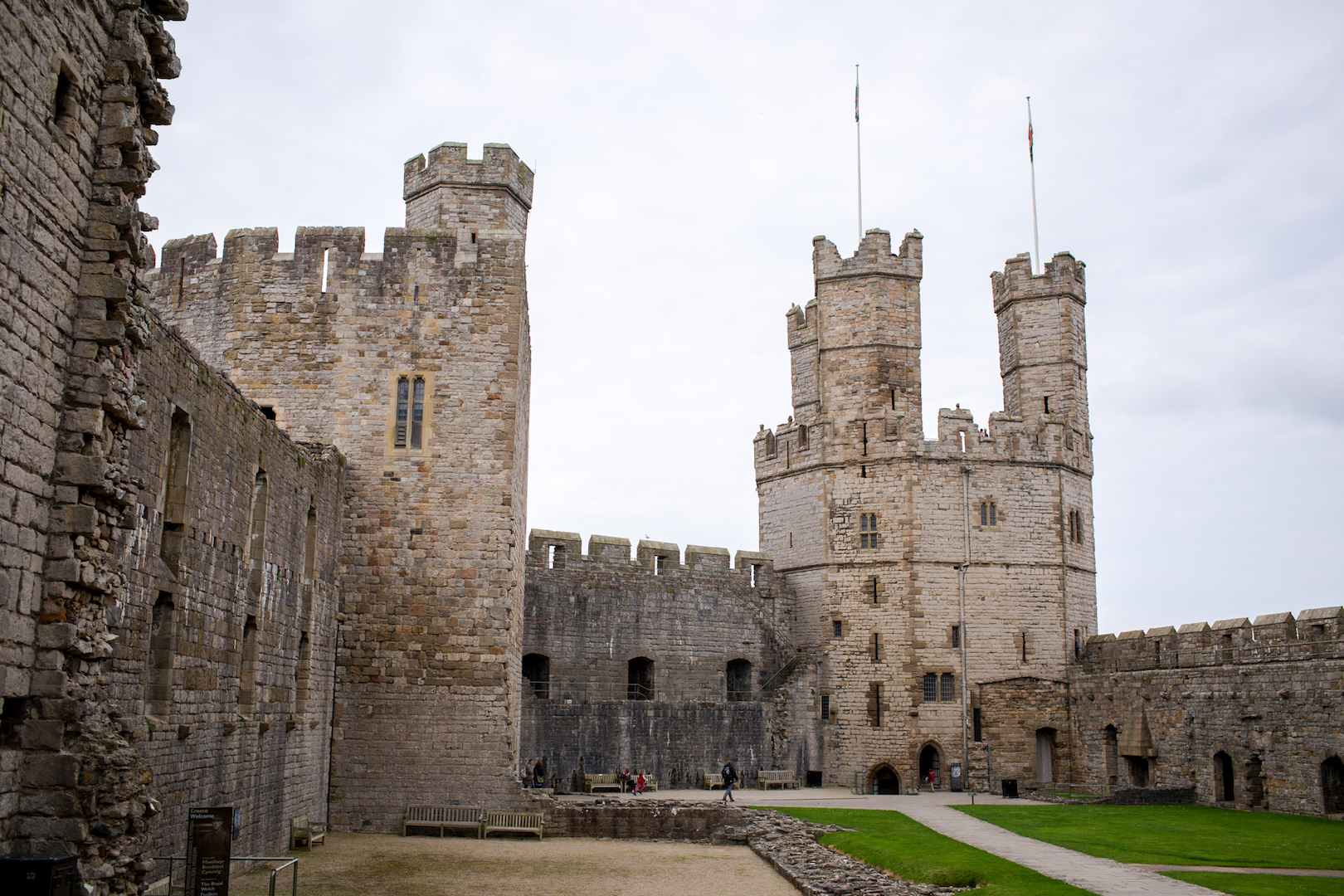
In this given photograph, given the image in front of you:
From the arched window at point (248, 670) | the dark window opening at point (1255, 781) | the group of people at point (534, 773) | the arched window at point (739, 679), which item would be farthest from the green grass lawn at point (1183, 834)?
the arched window at point (248, 670)

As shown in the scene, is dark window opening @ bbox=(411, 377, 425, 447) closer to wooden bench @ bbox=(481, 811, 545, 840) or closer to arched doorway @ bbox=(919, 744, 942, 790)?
wooden bench @ bbox=(481, 811, 545, 840)


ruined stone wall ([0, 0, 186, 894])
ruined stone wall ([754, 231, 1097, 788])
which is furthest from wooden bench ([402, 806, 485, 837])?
ruined stone wall ([754, 231, 1097, 788])

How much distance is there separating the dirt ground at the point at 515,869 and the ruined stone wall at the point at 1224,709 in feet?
34.5

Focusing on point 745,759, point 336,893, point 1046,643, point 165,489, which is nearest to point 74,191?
point 165,489

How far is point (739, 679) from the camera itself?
2939cm

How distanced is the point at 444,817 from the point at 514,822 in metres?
1.06

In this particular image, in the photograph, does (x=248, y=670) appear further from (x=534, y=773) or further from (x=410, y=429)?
(x=534, y=773)

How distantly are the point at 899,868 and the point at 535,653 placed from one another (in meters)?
13.4

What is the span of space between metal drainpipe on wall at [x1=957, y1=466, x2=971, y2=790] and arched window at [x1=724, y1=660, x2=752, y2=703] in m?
5.27

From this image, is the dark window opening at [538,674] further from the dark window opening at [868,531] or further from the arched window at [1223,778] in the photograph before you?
the arched window at [1223,778]

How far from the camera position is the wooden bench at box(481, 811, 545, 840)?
1725 centimetres

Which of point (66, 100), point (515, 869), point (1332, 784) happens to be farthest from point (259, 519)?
point (1332, 784)

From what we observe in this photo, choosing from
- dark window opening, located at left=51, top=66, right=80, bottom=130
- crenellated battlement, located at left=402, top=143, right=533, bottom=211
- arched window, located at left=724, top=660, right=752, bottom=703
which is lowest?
arched window, located at left=724, top=660, right=752, bottom=703

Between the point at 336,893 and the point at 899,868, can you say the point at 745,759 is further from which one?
the point at 336,893
